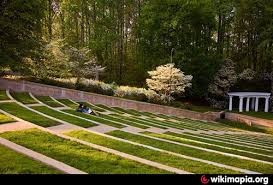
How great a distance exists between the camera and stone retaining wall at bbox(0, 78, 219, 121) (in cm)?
2978

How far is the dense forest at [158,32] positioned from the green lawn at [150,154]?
101 ft

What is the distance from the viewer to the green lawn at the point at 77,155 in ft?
34.2

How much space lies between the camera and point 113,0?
5231cm

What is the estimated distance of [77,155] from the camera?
1153cm

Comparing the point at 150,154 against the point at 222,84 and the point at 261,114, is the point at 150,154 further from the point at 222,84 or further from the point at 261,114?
the point at 222,84

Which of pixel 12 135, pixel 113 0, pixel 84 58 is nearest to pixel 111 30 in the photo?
pixel 113 0

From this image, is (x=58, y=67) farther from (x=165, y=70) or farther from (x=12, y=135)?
(x=12, y=135)

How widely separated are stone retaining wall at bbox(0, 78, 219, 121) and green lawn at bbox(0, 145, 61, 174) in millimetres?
Result: 19339

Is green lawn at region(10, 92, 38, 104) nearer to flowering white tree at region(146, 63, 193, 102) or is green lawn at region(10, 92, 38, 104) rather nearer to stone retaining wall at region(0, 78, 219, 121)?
stone retaining wall at region(0, 78, 219, 121)

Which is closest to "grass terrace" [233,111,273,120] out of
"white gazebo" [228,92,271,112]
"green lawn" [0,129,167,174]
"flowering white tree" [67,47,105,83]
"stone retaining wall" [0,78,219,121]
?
"white gazebo" [228,92,271,112]

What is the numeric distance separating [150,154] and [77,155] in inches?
94.0

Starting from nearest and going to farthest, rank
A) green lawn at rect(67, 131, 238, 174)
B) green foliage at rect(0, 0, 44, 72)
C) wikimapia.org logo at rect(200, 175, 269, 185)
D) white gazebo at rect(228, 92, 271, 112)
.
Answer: wikimapia.org logo at rect(200, 175, 269, 185) < green lawn at rect(67, 131, 238, 174) < green foliage at rect(0, 0, 44, 72) < white gazebo at rect(228, 92, 271, 112)

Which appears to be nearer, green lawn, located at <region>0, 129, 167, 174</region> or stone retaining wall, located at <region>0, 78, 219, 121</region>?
green lawn, located at <region>0, 129, 167, 174</region>

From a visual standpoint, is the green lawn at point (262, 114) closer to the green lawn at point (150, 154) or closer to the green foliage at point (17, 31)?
the green foliage at point (17, 31)
